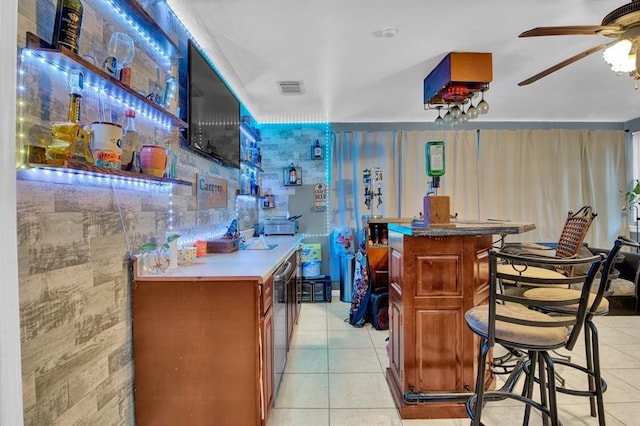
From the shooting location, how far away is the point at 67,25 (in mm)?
1163

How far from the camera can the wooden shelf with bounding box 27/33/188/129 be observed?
110cm

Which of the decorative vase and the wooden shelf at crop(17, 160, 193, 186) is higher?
the decorative vase

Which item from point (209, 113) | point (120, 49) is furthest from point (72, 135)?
point (209, 113)

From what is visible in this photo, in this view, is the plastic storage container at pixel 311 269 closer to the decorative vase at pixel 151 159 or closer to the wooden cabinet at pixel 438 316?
the wooden cabinet at pixel 438 316

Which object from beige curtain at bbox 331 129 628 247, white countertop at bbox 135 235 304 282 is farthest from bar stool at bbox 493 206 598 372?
beige curtain at bbox 331 129 628 247

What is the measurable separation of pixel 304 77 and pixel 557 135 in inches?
159

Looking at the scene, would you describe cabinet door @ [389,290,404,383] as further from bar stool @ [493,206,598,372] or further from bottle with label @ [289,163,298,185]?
bottle with label @ [289,163,298,185]

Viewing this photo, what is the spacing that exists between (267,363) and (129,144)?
1305 mm

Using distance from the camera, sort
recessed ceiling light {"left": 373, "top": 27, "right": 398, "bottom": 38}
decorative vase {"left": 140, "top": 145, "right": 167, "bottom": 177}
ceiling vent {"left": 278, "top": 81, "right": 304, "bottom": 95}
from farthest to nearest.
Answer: ceiling vent {"left": 278, "top": 81, "right": 304, "bottom": 95}, recessed ceiling light {"left": 373, "top": 27, "right": 398, "bottom": 38}, decorative vase {"left": 140, "top": 145, "right": 167, "bottom": 177}

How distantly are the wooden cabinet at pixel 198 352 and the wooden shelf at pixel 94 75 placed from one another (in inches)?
33.7

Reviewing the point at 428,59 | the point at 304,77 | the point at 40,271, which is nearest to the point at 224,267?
the point at 40,271

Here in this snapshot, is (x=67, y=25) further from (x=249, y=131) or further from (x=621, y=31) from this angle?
(x=249, y=131)

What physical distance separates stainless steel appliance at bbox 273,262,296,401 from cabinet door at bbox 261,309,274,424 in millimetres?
109

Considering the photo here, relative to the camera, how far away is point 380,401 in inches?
87.6
